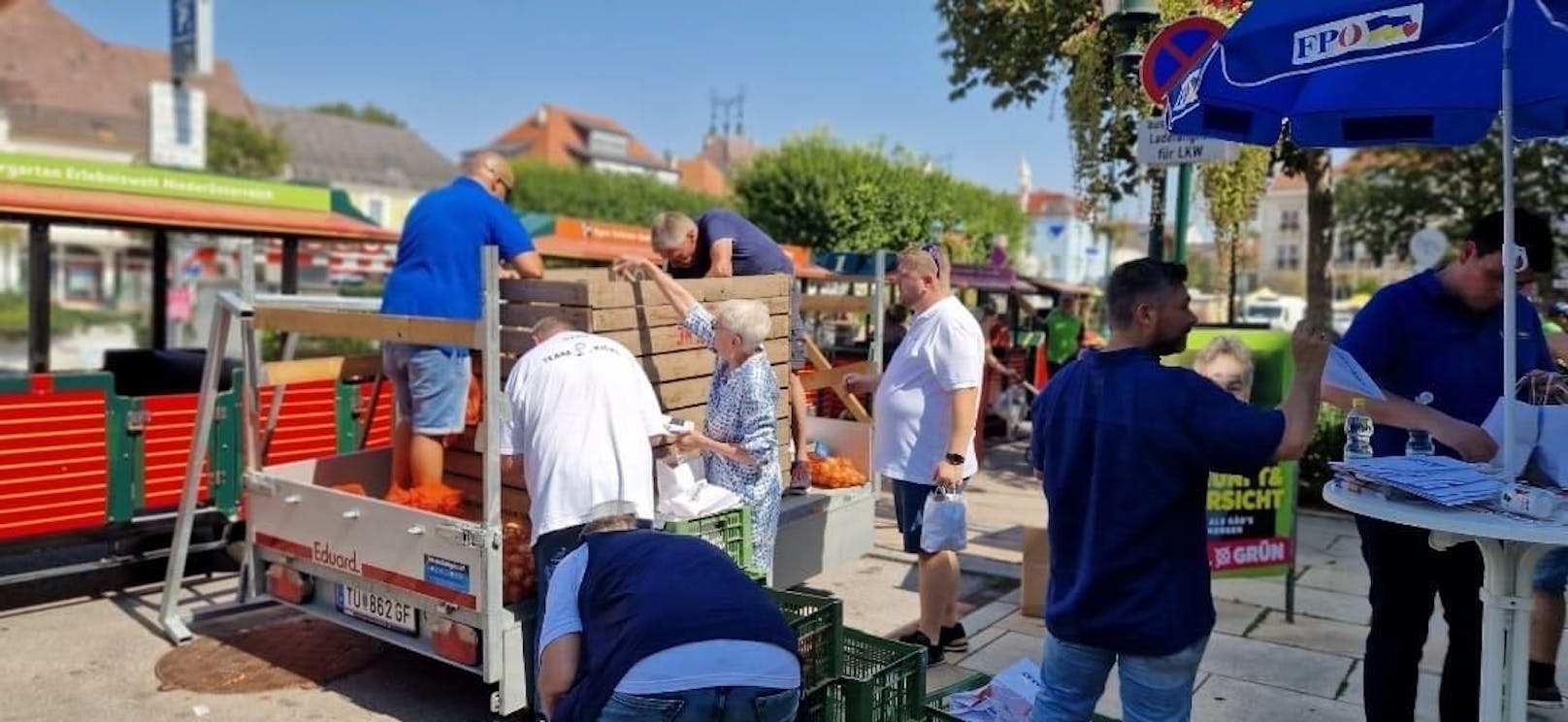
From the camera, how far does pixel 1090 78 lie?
736cm

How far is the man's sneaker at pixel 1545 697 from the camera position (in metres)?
4.53

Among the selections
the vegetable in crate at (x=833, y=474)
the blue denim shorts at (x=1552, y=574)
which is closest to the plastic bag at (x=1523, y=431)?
the blue denim shorts at (x=1552, y=574)

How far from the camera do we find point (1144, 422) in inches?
108

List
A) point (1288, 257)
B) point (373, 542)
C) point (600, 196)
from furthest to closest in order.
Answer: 1. point (1288, 257)
2. point (600, 196)
3. point (373, 542)

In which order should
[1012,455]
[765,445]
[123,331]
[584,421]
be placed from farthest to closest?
[123,331] < [1012,455] < [765,445] < [584,421]

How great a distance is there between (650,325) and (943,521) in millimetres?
1528

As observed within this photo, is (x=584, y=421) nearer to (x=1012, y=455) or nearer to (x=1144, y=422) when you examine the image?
(x=1144, y=422)

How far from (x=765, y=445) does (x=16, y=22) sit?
83612 mm

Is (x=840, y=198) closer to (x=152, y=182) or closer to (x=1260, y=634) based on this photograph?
(x=152, y=182)

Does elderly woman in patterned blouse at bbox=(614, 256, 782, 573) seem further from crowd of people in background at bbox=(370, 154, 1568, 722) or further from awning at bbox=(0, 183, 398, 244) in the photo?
awning at bbox=(0, 183, 398, 244)

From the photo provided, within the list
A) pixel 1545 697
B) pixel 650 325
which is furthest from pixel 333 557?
pixel 1545 697

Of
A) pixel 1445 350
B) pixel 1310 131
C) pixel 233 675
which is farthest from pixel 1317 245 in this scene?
pixel 233 675

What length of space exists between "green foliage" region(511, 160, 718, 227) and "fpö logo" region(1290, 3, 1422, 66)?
143 ft

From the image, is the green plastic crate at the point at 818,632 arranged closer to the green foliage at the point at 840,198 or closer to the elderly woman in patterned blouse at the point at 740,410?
the elderly woman in patterned blouse at the point at 740,410
